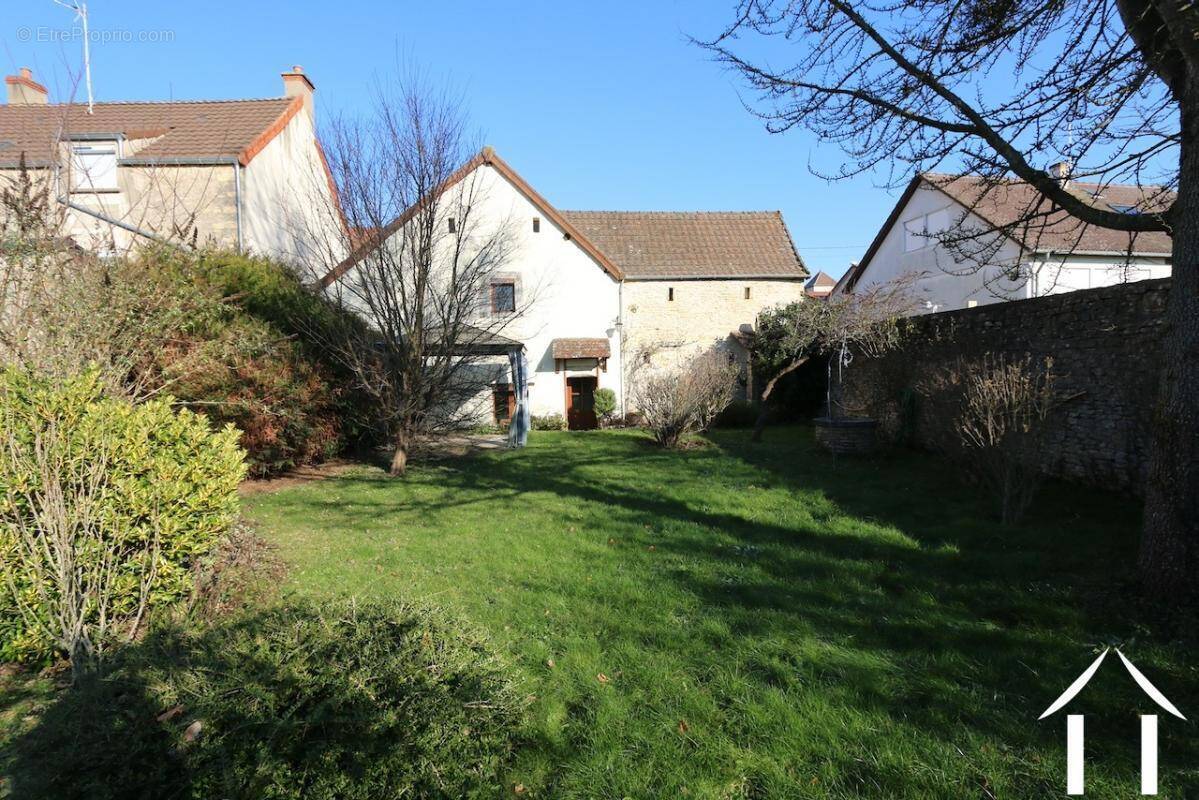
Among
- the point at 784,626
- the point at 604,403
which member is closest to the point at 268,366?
the point at 784,626

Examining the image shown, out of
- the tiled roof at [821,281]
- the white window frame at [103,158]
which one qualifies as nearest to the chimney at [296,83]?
the white window frame at [103,158]

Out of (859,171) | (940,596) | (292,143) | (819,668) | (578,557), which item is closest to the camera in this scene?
(819,668)

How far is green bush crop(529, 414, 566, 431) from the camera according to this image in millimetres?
19078

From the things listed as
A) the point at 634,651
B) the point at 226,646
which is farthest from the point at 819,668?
the point at 226,646

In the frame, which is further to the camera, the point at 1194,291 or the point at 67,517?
the point at 1194,291

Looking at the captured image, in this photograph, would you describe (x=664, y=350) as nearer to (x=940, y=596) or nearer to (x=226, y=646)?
(x=940, y=596)

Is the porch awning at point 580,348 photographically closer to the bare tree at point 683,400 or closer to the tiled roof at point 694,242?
the tiled roof at point 694,242

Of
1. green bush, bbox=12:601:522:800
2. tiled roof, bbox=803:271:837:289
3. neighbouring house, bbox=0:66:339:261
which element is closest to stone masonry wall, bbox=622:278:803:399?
neighbouring house, bbox=0:66:339:261

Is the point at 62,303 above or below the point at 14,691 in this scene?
above

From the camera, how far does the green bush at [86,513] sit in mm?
3668

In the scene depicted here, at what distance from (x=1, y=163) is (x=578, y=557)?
1546 centimetres

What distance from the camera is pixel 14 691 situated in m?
3.61

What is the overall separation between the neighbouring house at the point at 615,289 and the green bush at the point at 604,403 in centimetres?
43

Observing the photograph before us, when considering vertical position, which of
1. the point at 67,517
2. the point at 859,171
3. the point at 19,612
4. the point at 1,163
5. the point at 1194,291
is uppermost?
the point at 1,163
